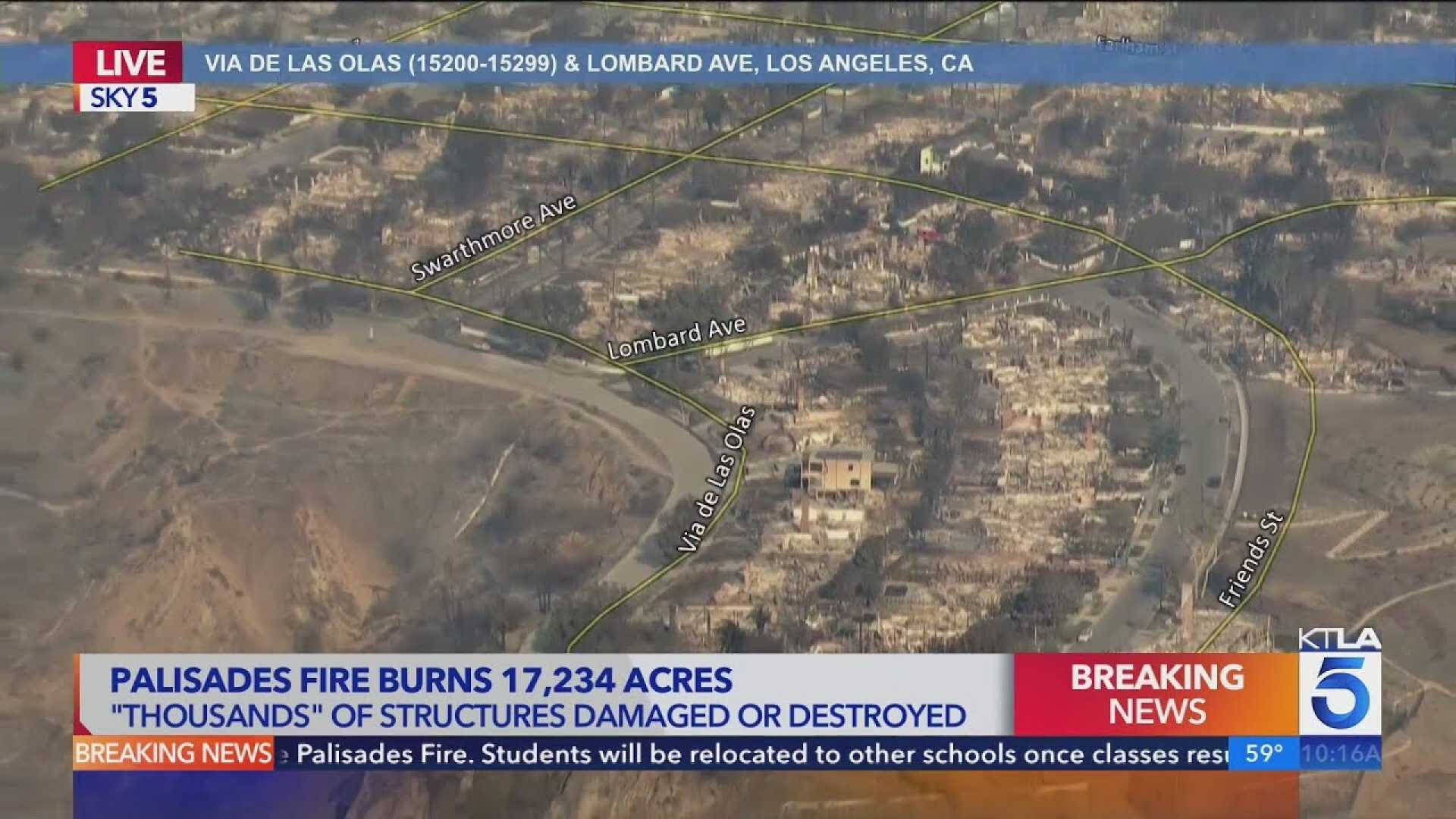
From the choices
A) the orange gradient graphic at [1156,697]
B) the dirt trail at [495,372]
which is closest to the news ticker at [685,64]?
the dirt trail at [495,372]

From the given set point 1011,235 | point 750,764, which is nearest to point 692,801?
point 750,764

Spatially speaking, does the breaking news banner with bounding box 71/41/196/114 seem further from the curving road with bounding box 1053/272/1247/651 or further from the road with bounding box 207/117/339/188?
the curving road with bounding box 1053/272/1247/651

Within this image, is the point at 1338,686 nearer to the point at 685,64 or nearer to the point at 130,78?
the point at 685,64

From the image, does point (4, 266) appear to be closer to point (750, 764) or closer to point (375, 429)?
point (375, 429)

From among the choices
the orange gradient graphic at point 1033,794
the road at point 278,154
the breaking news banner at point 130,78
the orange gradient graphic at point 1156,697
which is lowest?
the orange gradient graphic at point 1033,794

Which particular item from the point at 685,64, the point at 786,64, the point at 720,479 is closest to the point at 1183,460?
the point at 720,479

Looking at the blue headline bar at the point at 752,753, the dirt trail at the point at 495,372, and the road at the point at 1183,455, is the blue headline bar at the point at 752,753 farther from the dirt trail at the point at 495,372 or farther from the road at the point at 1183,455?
the dirt trail at the point at 495,372

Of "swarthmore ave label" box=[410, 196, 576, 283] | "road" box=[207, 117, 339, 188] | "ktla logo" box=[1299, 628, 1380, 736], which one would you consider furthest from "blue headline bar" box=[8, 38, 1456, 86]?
"ktla logo" box=[1299, 628, 1380, 736]
